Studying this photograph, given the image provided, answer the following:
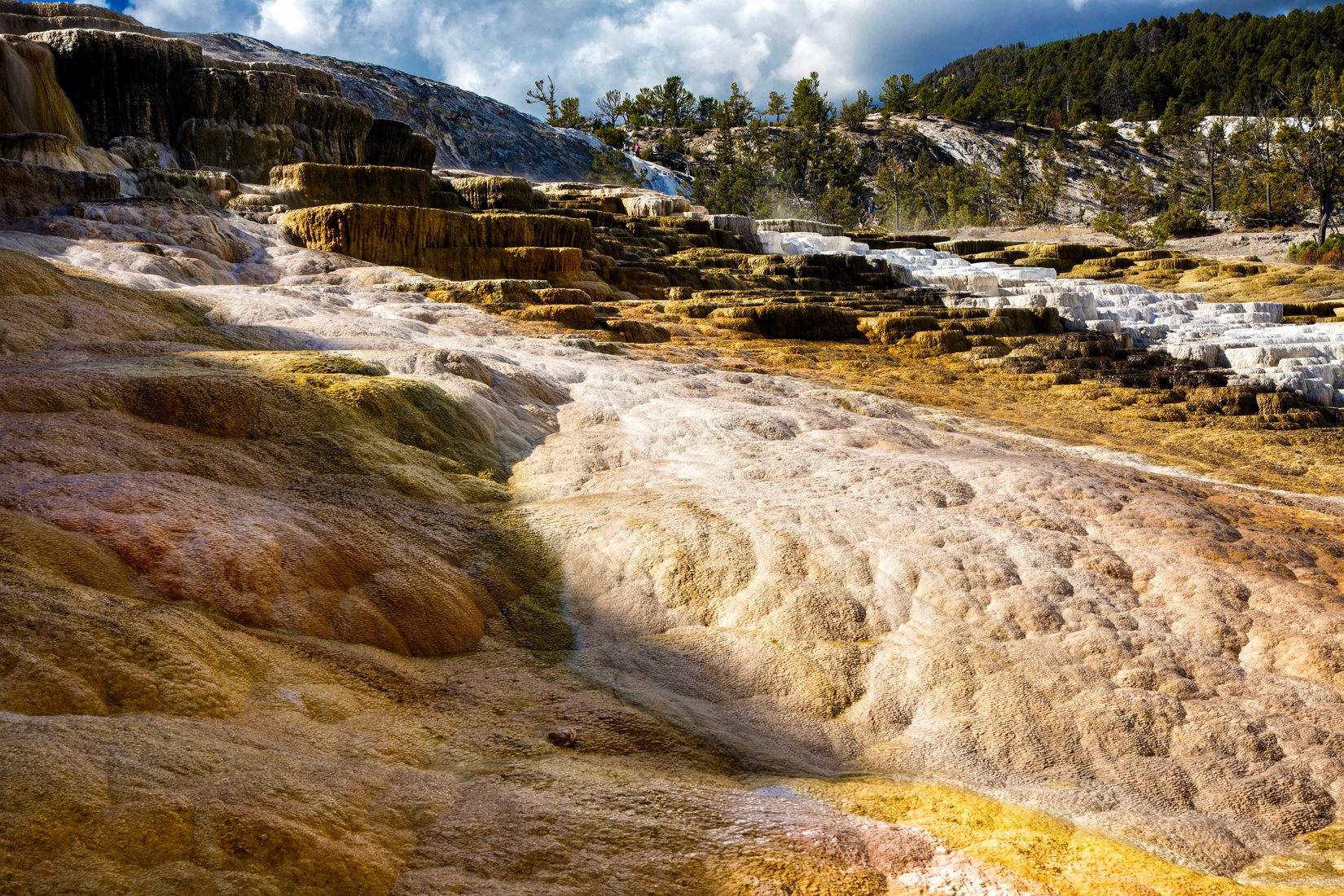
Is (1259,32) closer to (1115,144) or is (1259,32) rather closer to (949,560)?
(1115,144)

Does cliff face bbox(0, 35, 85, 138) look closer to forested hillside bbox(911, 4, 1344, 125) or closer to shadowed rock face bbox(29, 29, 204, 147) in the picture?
shadowed rock face bbox(29, 29, 204, 147)

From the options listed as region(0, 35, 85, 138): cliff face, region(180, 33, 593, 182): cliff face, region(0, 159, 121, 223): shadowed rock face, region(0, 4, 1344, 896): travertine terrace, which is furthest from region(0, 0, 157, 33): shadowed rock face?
region(0, 4, 1344, 896): travertine terrace

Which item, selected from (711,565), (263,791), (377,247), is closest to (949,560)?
(711,565)

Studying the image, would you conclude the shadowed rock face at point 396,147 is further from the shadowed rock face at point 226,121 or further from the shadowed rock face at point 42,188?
the shadowed rock face at point 42,188

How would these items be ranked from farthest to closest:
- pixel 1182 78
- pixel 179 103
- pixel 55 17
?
1. pixel 1182 78
2. pixel 55 17
3. pixel 179 103

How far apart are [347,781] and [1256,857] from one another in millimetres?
3110

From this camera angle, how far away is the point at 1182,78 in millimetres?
83062

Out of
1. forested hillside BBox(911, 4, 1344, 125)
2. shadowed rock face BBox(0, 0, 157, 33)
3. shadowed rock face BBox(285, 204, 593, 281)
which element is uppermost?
forested hillside BBox(911, 4, 1344, 125)

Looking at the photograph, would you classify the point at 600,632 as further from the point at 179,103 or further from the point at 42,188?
the point at 179,103

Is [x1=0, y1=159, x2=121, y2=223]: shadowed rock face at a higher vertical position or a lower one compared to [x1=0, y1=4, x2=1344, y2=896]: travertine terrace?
higher

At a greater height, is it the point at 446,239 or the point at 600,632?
the point at 446,239

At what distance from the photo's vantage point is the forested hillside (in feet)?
254

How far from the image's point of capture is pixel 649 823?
8.32 feet

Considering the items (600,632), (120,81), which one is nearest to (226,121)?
(120,81)
